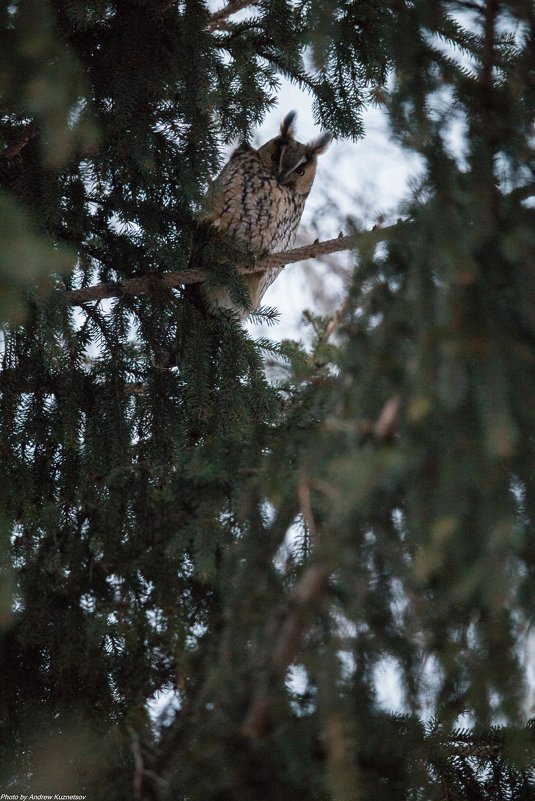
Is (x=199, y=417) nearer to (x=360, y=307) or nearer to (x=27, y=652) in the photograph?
(x=27, y=652)

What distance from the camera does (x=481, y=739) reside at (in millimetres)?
1615

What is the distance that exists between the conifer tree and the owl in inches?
33.2

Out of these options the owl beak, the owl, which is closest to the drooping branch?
the owl

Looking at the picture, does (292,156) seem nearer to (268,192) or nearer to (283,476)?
(268,192)

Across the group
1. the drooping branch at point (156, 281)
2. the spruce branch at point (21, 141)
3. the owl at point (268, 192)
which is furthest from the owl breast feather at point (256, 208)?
the spruce branch at point (21, 141)

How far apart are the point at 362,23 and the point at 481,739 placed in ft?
5.85

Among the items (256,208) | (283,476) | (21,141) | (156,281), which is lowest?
(283,476)

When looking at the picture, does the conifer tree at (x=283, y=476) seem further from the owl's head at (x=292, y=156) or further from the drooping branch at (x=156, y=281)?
the owl's head at (x=292, y=156)

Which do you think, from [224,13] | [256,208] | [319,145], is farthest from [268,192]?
[224,13]

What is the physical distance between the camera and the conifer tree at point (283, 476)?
32.9 inches

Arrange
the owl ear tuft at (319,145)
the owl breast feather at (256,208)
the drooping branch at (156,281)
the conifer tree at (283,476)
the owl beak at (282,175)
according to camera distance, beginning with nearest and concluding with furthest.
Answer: the conifer tree at (283,476) < the drooping branch at (156,281) < the owl breast feather at (256,208) < the owl beak at (282,175) < the owl ear tuft at (319,145)

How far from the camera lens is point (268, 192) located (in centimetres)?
315

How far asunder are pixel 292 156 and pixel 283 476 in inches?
94.4

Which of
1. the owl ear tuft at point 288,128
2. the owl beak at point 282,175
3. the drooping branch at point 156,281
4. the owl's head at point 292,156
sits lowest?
the drooping branch at point 156,281
